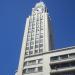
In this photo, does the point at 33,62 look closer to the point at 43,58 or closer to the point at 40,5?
the point at 43,58

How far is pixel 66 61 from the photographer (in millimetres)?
67312

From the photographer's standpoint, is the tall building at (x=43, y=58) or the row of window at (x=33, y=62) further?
the row of window at (x=33, y=62)

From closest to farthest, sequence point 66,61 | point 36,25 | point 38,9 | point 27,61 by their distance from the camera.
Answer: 1. point 66,61
2. point 27,61
3. point 36,25
4. point 38,9

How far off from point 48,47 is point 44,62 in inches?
885

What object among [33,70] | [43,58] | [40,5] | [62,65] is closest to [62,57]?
[62,65]

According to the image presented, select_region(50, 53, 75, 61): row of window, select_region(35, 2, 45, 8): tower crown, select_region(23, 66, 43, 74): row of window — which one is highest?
select_region(35, 2, 45, 8): tower crown

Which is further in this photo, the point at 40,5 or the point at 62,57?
the point at 40,5

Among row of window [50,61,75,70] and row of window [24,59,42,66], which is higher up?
row of window [24,59,42,66]

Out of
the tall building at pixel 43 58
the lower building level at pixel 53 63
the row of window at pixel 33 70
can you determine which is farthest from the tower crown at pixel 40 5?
the row of window at pixel 33 70

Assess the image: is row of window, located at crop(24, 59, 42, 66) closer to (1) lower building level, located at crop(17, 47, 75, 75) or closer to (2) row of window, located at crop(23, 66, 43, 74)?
(1) lower building level, located at crop(17, 47, 75, 75)

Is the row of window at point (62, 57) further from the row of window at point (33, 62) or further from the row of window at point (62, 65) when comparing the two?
the row of window at point (33, 62)

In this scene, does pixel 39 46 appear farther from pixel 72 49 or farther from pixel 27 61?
pixel 72 49

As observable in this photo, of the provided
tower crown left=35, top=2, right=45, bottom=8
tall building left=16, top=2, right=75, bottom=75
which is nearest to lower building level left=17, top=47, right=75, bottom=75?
tall building left=16, top=2, right=75, bottom=75

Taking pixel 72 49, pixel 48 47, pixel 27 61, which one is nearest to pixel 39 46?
pixel 48 47
